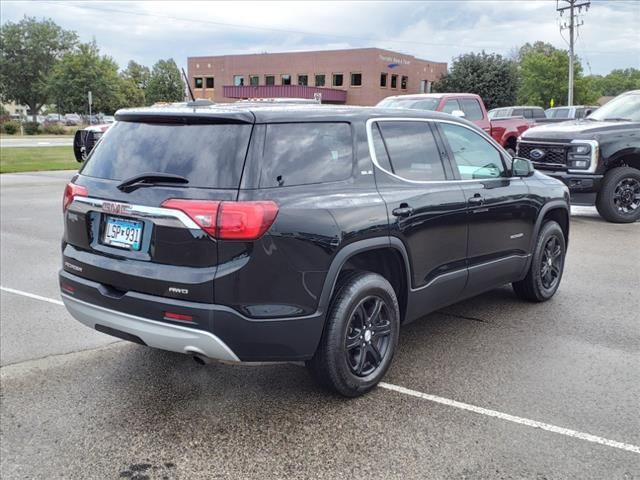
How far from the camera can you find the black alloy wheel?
3848mm

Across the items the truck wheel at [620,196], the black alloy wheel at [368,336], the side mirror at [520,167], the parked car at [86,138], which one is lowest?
the black alloy wheel at [368,336]

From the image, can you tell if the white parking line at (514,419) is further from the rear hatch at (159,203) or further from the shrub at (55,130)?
the shrub at (55,130)

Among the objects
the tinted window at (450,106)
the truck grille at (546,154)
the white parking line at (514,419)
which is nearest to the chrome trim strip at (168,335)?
the white parking line at (514,419)

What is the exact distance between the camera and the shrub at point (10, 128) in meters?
53.2

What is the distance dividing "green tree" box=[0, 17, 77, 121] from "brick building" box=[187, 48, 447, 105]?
3066cm

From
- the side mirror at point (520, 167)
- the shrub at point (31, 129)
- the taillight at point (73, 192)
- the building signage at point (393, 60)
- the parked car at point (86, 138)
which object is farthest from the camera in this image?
the building signage at point (393, 60)

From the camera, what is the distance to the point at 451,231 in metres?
4.54

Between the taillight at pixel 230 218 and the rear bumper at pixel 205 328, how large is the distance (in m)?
0.40

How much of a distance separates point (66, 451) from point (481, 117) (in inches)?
537

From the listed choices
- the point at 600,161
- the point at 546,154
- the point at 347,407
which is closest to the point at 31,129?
the point at 546,154

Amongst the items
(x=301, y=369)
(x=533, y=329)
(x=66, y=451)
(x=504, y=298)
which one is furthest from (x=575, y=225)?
(x=66, y=451)

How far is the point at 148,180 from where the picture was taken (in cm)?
348

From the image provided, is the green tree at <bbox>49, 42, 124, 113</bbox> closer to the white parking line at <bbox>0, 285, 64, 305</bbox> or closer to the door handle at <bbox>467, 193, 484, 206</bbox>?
the white parking line at <bbox>0, 285, 64, 305</bbox>

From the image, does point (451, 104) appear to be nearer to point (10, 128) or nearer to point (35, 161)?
point (35, 161)
